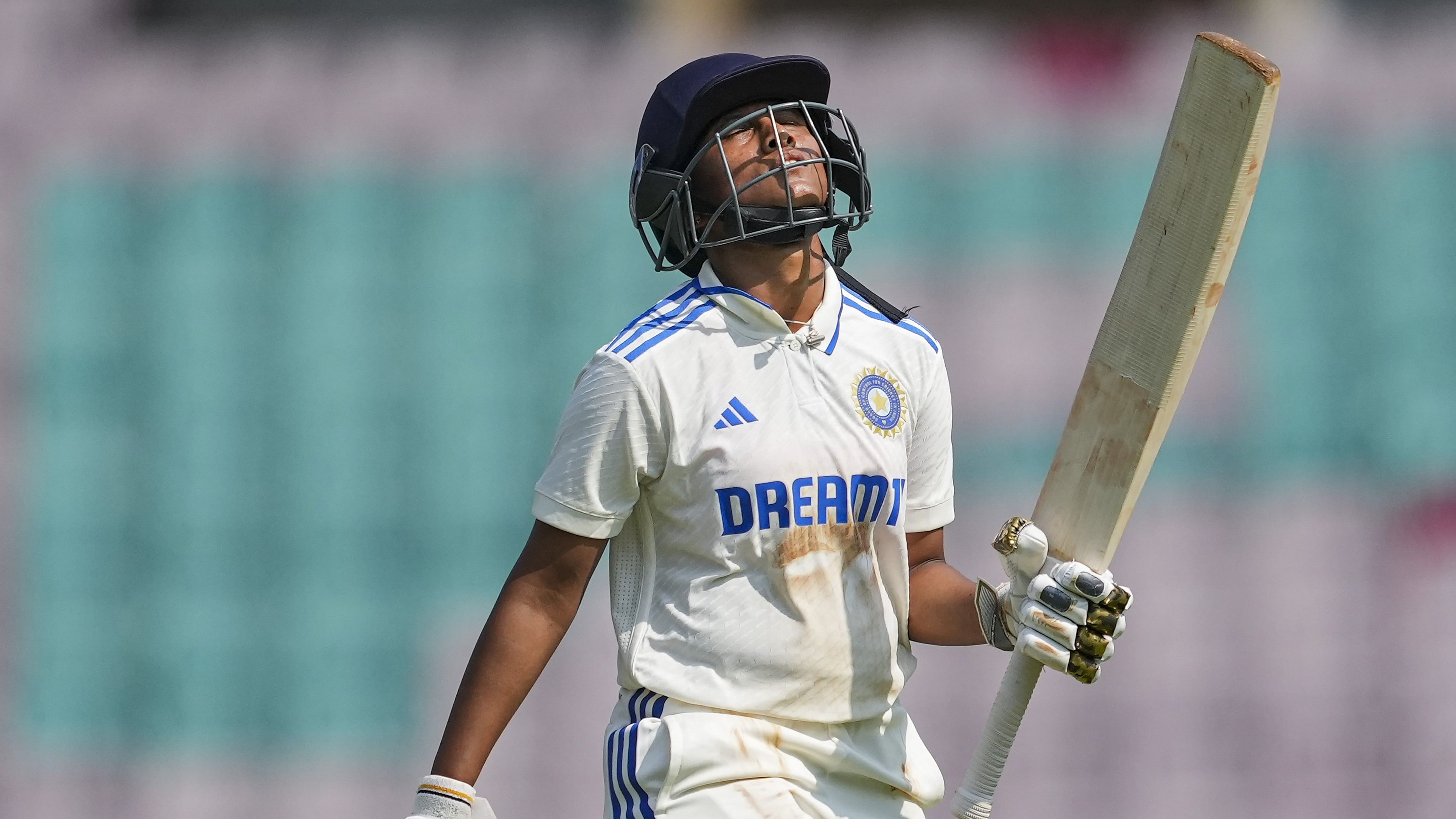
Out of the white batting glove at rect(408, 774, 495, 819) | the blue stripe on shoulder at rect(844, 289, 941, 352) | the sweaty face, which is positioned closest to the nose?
the sweaty face

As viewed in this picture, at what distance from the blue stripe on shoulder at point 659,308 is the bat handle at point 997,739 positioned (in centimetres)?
60

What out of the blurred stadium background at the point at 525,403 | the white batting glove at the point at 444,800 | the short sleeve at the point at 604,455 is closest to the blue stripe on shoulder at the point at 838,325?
the short sleeve at the point at 604,455

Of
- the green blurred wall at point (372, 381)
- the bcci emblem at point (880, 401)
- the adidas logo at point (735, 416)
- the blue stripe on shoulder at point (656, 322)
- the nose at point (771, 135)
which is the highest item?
the nose at point (771, 135)

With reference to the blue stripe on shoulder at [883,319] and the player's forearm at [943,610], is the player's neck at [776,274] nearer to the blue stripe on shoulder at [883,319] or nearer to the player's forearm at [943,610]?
the blue stripe on shoulder at [883,319]

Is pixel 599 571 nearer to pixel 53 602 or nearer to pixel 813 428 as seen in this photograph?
pixel 53 602

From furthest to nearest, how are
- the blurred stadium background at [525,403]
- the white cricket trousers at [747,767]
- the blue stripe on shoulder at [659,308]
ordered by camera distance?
the blurred stadium background at [525,403] < the blue stripe on shoulder at [659,308] < the white cricket trousers at [747,767]

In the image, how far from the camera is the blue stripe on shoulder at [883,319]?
2.15m

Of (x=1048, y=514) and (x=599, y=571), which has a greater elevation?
(x=1048, y=514)

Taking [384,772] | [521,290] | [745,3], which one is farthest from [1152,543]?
[745,3]

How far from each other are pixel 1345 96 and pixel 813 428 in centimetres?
353

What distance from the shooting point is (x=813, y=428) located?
1957 mm

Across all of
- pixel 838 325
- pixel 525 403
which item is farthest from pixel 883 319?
pixel 525 403

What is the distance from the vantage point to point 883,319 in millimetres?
2154

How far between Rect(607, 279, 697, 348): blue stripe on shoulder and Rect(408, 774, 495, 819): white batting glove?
1.78 feet
